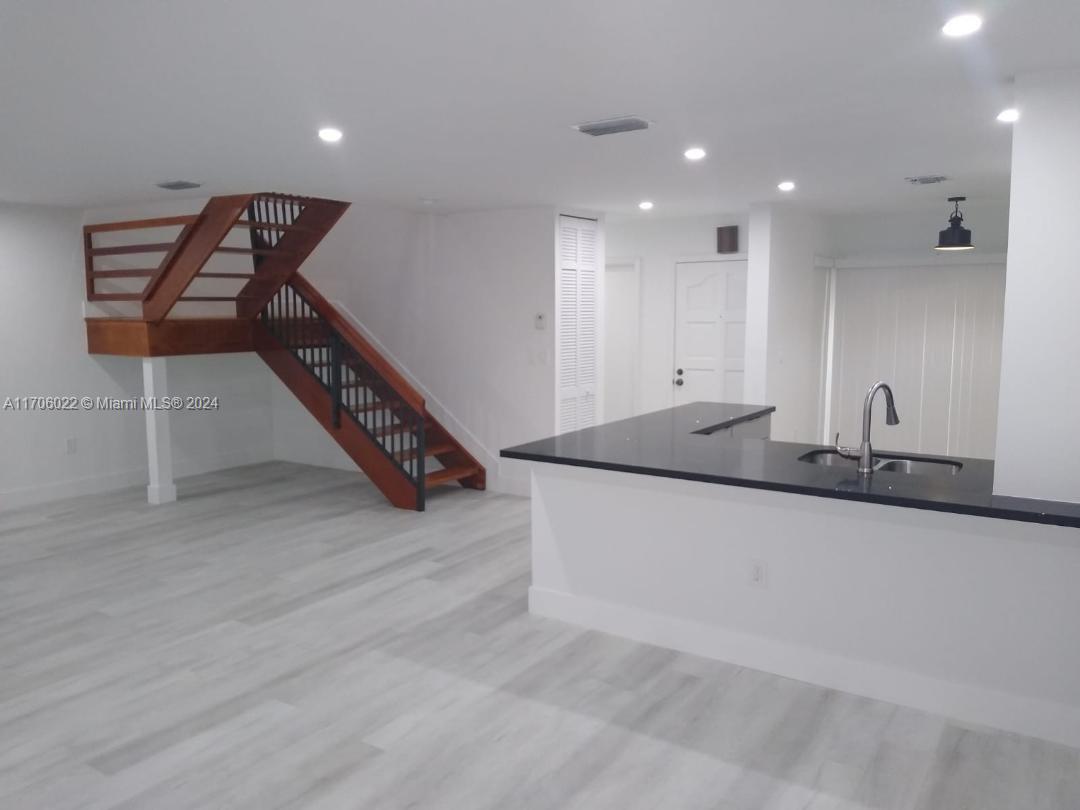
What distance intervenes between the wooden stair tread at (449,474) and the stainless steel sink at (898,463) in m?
3.26

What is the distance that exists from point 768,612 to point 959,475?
3.23 feet

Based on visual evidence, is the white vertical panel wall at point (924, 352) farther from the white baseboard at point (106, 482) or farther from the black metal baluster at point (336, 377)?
the white baseboard at point (106, 482)

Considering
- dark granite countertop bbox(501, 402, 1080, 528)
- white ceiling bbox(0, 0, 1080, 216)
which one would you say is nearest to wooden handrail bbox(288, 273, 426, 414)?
white ceiling bbox(0, 0, 1080, 216)

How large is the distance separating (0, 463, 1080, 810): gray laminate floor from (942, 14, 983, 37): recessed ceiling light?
2.30 meters

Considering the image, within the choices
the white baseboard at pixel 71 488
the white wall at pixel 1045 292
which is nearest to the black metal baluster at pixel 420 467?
the white baseboard at pixel 71 488

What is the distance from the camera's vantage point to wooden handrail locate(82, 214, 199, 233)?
5.69 m

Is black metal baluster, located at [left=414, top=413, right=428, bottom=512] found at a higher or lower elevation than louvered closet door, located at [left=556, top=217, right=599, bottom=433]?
lower

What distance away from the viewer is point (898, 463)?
379 centimetres

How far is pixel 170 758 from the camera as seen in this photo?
9.02 feet

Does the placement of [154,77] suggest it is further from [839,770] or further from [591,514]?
[839,770]

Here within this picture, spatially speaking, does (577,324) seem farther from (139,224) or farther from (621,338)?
(139,224)

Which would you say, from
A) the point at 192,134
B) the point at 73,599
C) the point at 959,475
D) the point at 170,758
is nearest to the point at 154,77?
the point at 192,134

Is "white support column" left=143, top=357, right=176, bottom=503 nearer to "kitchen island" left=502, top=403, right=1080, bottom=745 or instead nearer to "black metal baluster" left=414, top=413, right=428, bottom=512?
"black metal baluster" left=414, top=413, right=428, bottom=512

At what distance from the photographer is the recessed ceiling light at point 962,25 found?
2179 mm
